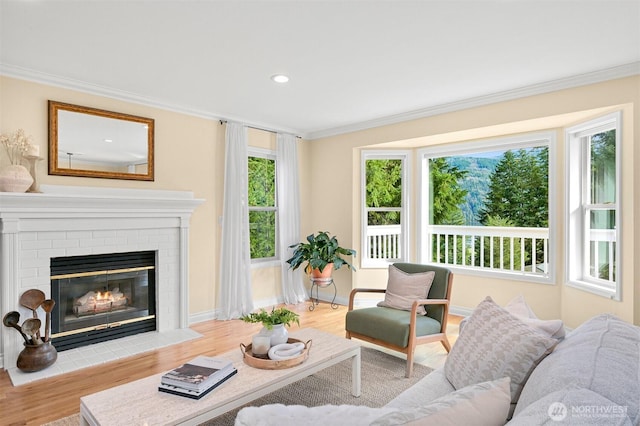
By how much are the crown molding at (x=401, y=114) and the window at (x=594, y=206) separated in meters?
0.41

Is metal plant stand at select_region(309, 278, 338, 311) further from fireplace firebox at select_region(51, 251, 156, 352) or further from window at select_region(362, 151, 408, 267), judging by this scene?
fireplace firebox at select_region(51, 251, 156, 352)

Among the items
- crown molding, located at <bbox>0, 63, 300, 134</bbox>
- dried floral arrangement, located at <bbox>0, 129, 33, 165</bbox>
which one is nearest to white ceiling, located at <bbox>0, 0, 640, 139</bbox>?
crown molding, located at <bbox>0, 63, 300, 134</bbox>

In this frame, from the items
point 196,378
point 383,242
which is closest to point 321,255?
point 383,242

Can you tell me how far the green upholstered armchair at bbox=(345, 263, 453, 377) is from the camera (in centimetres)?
304

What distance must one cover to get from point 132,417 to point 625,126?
422 centimetres

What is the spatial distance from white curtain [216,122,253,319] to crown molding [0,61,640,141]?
0.44 meters

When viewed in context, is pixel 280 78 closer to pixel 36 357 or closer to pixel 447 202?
pixel 447 202

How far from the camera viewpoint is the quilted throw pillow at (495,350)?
1490 mm

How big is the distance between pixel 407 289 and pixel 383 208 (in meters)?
2.14

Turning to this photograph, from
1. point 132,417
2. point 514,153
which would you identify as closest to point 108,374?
Result: point 132,417

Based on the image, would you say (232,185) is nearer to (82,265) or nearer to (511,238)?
(82,265)

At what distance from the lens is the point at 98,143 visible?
377 cm

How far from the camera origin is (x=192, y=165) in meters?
4.51

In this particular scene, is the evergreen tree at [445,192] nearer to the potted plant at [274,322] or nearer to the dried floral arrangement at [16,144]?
→ the potted plant at [274,322]
